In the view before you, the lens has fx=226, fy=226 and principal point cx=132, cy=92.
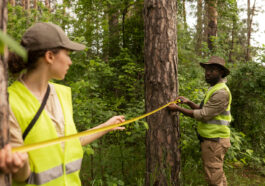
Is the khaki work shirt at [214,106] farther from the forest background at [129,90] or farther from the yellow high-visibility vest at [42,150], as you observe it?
the yellow high-visibility vest at [42,150]

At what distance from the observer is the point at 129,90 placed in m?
6.46

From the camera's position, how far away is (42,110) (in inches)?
60.1

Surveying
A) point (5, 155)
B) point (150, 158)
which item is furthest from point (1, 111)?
point (150, 158)

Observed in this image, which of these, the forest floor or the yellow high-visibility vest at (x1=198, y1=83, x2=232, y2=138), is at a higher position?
the yellow high-visibility vest at (x1=198, y1=83, x2=232, y2=138)

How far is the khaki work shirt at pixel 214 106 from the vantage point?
3.62 m

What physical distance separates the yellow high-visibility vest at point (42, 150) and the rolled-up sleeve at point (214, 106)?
2.50 metres

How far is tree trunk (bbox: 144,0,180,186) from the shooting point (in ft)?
11.0

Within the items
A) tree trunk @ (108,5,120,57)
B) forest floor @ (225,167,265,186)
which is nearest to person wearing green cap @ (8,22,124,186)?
forest floor @ (225,167,265,186)

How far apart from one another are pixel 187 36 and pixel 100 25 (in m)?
3.17

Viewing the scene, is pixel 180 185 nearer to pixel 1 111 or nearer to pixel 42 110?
pixel 42 110

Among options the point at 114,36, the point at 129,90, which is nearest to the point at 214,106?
the point at 129,90

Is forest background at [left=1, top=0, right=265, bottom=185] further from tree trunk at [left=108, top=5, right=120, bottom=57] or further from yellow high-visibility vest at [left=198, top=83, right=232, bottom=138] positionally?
yellow high-visibility vest at [left=198, top=83, right=232, bottom=138]

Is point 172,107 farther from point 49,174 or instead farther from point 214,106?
point 49,174

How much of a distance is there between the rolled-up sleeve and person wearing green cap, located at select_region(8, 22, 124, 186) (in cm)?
245
